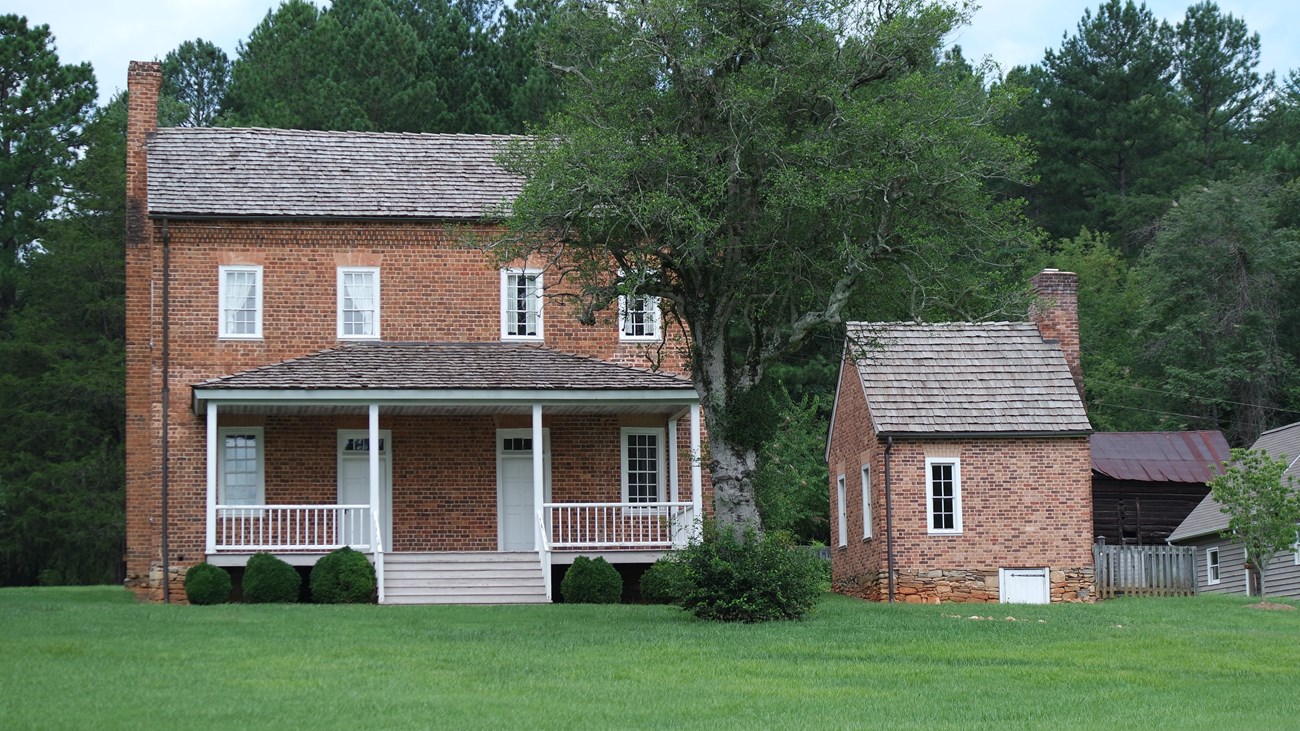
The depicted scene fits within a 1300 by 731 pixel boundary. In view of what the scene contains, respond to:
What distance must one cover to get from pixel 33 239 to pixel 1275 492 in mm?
37510

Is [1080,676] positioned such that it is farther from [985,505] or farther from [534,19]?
[534,19]

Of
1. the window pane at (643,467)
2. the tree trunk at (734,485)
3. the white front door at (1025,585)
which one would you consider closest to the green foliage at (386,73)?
the window pane at (643,467)

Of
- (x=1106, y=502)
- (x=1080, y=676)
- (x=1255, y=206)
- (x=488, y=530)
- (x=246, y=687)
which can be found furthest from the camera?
(x=1255, y=206)

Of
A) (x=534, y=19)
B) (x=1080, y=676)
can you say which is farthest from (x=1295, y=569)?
(x=534, y=19)

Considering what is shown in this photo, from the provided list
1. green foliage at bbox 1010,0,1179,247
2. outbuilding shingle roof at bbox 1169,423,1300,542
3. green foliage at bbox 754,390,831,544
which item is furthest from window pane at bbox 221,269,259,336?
green foliage at bbox 1010,0,1179,247

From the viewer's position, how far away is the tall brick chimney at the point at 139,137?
29.4m

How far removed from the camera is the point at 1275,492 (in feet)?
88.9

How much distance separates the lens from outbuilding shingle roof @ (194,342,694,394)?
2680 cm

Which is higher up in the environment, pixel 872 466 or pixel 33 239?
pixel 33 239

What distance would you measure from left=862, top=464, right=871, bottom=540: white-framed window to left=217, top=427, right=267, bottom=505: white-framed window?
10.7 metres

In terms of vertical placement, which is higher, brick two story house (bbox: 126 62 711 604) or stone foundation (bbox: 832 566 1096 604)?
brick two story house (bbox: 126 62 711 604)

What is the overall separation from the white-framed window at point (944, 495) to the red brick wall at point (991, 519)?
0.29 ft

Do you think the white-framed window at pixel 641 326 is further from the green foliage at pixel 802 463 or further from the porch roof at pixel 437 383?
the green foliage at pixel 802 463

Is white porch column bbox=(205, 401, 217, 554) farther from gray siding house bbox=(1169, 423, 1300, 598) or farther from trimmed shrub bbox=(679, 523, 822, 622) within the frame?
gray siding house bbox=(1169, 423, 1300, 598)
